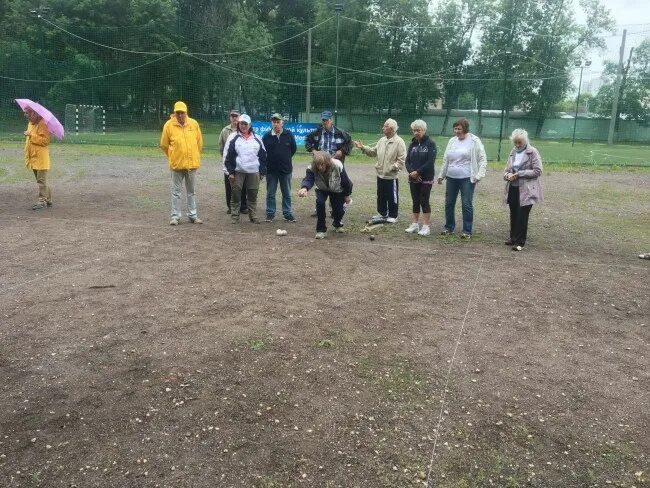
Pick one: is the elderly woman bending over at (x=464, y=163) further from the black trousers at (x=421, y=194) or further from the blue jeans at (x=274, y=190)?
the blue jeans at (x=274, y=190)

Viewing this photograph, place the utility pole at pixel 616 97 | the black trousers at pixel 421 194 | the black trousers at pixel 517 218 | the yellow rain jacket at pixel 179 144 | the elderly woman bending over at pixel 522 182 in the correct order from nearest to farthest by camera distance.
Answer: the elderly woman bending over at pixel 522 182, the black trousers at pixel 517 218, the black trousers at pixel 421 194, the yellow rain jacket at pixel 179 144, the utility pole at pixel 616 97

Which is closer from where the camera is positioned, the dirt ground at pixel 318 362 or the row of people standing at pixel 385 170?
the dirt ground at pixel 318 362

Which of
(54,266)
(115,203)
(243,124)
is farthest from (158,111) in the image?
(54,266)

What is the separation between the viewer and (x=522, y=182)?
23.8 feet

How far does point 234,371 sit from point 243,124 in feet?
17.4

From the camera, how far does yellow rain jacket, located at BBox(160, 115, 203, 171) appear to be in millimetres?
8127

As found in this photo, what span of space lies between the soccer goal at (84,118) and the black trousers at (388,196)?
81.1ft

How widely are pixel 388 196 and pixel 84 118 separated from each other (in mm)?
25622

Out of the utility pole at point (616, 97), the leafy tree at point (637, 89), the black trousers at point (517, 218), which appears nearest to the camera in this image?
the black trousers at point (517, 218)

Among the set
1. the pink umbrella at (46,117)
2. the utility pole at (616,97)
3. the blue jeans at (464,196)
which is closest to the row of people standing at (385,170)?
the blue jeans at (464,196)

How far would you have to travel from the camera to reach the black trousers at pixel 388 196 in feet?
28.3

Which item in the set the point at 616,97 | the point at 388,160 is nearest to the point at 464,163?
the point at 388,160

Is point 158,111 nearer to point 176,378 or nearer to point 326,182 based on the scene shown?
point 326,182

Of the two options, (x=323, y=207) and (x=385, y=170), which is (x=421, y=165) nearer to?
(x=385, y=170)
